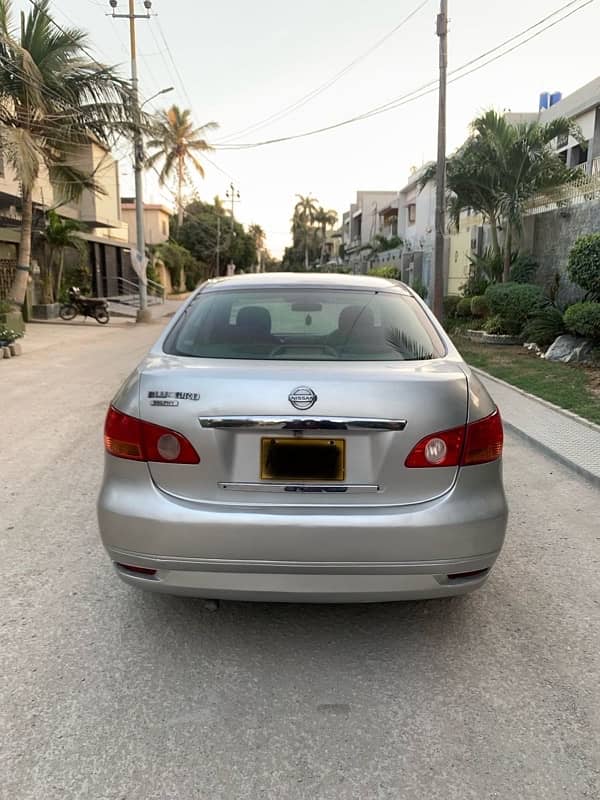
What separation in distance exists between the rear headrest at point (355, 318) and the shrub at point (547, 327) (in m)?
9.83

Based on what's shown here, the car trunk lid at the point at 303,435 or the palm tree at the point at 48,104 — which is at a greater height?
the palm tree at the point at 48,104

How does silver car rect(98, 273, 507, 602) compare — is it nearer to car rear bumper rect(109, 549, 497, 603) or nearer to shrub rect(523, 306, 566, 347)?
car rear bumper rect(109, 549, 497, 603)

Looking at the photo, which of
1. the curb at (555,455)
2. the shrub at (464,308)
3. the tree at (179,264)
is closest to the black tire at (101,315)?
the shrub at (464,308)

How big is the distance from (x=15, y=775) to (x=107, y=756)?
29 cm

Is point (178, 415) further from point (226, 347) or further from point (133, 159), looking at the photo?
point (133, 159)

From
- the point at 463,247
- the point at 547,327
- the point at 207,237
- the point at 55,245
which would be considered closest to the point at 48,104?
the point at 55,245

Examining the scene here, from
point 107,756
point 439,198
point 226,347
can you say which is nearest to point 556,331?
point 439,198

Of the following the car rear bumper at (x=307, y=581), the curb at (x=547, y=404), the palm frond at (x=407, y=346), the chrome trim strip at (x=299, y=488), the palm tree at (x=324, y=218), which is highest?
the palm tree at (x=324, y=218)

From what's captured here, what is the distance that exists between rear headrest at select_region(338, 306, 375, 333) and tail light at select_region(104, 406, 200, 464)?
47.8 inches

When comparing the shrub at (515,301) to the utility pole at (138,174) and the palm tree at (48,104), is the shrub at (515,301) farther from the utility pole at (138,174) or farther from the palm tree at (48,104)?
the utility pole at (138,174)

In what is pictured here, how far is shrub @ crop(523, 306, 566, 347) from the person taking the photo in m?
12.5

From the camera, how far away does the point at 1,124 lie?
14727mm

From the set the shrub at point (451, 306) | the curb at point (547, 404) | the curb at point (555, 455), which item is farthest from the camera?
the shrub at point (451, 306)

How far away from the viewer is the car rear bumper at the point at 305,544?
8.41 feet
